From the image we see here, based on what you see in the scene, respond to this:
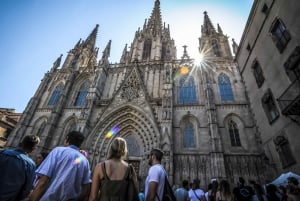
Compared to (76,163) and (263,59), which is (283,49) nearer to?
(263,59)

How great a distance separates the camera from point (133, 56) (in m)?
24.0

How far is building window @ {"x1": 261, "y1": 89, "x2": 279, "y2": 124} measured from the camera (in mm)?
11057

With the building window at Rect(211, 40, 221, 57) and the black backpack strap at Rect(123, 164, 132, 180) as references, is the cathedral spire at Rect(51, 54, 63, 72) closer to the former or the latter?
the building window at Rect(211, 40, 221, 57)

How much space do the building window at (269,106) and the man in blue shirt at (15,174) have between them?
1339cm

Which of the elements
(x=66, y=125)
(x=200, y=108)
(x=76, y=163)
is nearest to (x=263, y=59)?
(x=200, y=108)

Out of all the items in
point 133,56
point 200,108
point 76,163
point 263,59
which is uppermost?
point 133,56

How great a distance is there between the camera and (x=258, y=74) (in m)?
13.2

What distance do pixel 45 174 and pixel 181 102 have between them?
51.2ft

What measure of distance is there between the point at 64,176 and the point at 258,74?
15482 millimetres

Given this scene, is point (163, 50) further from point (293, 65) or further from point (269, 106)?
point (293, 65)

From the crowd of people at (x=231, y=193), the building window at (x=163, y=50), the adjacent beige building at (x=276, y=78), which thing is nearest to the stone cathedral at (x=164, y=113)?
the building window at (x=163, y=50)

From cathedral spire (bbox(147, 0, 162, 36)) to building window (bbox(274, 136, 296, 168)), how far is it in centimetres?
2252

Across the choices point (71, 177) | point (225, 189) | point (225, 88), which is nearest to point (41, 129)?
point (71, 177)

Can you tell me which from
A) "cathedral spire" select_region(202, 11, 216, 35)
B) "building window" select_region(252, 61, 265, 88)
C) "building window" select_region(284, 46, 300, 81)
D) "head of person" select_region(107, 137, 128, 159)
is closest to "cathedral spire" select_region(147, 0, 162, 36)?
"cathedral spire" select_region(202, 11, 216, 35)
